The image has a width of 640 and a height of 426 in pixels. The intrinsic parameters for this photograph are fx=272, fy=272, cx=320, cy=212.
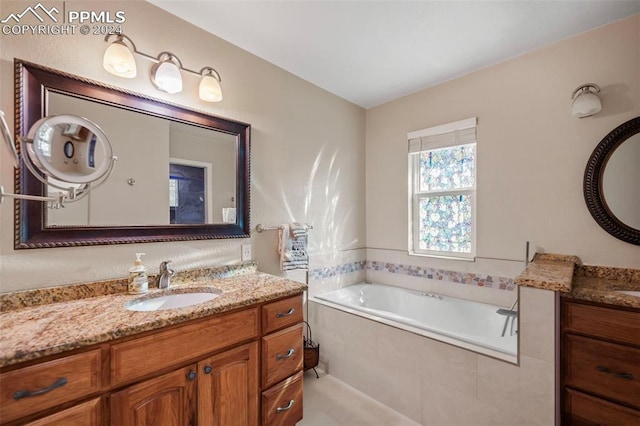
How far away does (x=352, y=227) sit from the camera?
300 centimetres

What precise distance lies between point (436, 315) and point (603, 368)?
3.95ft

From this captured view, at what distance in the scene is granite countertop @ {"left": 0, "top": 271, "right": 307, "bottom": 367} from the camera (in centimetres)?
85

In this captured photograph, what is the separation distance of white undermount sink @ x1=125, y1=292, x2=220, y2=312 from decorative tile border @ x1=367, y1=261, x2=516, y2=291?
1939 millimetres

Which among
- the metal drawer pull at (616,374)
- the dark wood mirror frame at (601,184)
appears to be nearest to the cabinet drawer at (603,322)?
the metal drawer pull at (616,374)

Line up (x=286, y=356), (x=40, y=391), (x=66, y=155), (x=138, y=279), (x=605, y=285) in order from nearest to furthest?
(x=40, y=391) → (x=66, y=155) → (x=138, y=279) → (x=286, y=356) → (x=605, y=285)

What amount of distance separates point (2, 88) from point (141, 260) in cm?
95

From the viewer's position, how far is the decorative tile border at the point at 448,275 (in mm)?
2240

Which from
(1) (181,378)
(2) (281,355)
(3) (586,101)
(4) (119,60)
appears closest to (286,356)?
(2) (281,355)

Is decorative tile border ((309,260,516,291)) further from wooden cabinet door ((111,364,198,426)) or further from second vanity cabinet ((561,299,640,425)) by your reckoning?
wooden cabinet door ((111,364,198,426))

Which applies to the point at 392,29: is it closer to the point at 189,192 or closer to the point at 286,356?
the point at 189,192

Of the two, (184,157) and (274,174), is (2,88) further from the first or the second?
(274,174)

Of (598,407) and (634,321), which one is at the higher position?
(634,321)

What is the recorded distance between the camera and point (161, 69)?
157cm

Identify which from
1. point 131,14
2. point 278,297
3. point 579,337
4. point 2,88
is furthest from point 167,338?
point 579,337
